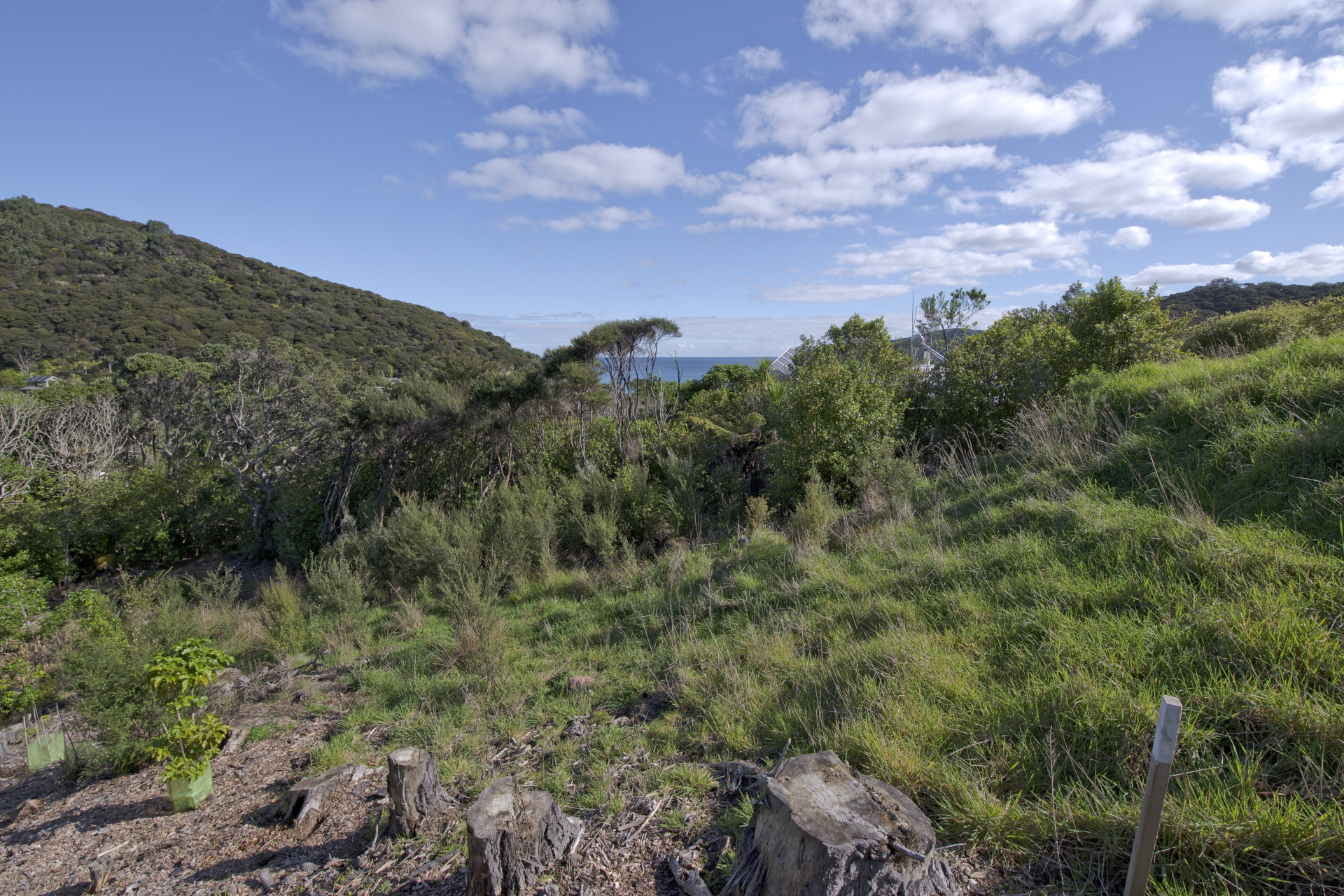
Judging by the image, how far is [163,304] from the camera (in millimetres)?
46000

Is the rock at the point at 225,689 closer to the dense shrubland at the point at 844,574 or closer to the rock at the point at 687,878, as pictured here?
the dense shrubland at the point at 844,574

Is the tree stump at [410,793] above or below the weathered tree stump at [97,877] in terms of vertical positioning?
→ above

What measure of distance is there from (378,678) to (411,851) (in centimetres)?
298

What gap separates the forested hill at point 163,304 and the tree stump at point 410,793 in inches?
1174

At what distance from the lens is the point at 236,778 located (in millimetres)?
3791

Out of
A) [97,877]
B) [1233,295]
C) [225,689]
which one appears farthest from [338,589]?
[1233,295]

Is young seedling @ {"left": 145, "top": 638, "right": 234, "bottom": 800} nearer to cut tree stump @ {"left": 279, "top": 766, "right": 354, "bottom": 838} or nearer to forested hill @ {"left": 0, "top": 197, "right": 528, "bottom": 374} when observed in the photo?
cut tree stump @ {"left": 279, "top": 766, "right": 354, "bottom": 838}

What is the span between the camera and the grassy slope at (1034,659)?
194cm

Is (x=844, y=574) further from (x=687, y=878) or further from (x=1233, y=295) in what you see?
(x=1233, y=295)

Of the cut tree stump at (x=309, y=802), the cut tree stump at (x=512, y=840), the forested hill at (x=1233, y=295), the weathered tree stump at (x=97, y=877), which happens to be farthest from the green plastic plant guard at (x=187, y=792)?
the forested hill at (x=1233, y=295)

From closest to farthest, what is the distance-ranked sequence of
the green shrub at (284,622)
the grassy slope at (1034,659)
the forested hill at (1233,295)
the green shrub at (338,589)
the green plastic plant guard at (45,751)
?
the grassy slope at (1034,659) < the green plastic plant guard at (45,751) < the green shrub at (284,622) < the green shrub at (338,589) < the forested hill at (1233,295)

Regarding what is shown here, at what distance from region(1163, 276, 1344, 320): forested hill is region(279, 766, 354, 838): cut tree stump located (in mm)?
40555

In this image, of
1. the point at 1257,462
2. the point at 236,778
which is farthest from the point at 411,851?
the point at 1257,462

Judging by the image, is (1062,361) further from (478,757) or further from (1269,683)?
(478,757)
